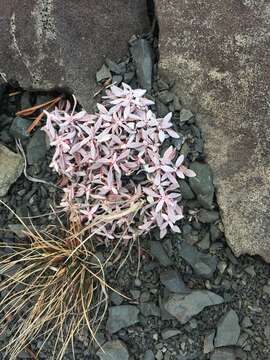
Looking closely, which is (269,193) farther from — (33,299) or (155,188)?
(33,299)

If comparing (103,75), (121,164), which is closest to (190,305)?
(121,164)

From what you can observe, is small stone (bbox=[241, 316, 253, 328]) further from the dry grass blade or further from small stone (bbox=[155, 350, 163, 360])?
the dry grass blade

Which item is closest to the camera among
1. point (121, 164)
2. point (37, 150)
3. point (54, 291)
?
point (121, 164)

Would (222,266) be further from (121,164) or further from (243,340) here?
(121,164)

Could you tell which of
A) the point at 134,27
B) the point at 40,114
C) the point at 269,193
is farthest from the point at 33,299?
the point at 134,27

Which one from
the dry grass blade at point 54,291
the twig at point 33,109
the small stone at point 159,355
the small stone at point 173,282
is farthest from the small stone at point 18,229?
the small stone at point 159,355

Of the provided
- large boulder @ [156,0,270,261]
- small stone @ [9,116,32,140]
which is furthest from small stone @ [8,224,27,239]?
large boulder @ [156,0,270,261]
